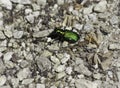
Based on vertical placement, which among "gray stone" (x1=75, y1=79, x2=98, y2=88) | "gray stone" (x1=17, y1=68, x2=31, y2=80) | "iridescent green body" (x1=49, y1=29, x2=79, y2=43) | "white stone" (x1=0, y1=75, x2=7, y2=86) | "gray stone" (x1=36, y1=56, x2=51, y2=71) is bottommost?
"gray stone" (x1=75, y1=79, x2=98, y2=88)

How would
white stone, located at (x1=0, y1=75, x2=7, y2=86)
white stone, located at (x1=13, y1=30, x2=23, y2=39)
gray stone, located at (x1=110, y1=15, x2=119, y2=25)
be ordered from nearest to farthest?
white stone, located at (x1=0, y1=75, x2=7, y2=86)
white stone, located at (x1=13, y1=30, x2=23, y2=39)
gray stone, located at (x1=110, y1=15, x2=119, y2=25)

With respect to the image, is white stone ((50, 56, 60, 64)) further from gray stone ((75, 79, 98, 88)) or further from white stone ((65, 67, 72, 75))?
gray stone ((75, 79, 98, 88))

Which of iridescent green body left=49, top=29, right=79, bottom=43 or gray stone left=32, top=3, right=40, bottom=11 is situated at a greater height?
gray stone left=32, top=3, right=40, bottom=11

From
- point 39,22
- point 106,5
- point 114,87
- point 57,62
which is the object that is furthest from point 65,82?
point 106,5

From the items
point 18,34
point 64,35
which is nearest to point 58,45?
point 64,35

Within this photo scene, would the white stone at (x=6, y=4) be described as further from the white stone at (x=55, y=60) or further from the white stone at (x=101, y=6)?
the white stone at (x=101, y=6)

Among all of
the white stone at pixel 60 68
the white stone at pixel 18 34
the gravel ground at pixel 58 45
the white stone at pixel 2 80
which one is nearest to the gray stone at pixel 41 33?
the gravel ground at pixel 58 45

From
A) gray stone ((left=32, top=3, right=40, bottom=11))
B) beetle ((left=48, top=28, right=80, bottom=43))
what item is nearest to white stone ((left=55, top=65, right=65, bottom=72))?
beetle ((left=48, top=28, right=80, bottom=43))

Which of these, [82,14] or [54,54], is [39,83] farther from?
[82,14]

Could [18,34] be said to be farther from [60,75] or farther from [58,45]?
[60,75]

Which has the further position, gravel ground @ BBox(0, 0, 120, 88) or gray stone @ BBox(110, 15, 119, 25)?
gray stone @ BBox(110, 15, 119, 25)
